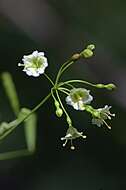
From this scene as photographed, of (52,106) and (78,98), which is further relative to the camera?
(52,106)

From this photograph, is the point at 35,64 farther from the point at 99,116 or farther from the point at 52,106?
the point at 52,106

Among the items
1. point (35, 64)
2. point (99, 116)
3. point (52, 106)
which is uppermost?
point (52, 106)

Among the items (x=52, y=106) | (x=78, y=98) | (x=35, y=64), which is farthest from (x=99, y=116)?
(x=52, y=106)

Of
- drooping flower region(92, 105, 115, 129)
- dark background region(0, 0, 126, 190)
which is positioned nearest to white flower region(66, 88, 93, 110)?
drooping flower region(92, 105, 115, 129)

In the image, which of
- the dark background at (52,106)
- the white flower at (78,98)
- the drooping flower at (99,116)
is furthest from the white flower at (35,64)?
the dark background at (52,106)

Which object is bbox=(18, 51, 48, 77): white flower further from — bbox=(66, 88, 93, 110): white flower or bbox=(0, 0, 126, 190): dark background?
bbox=(0, 0, 126, 190): dark background
